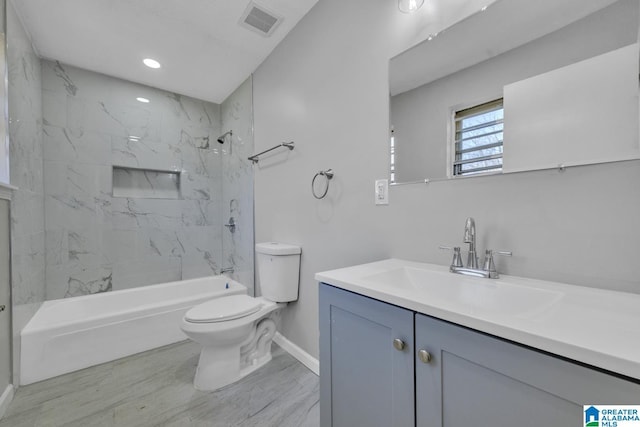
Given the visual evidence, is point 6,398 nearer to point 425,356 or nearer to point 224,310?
point 224,310

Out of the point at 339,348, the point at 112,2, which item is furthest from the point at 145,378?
the point at 112,2

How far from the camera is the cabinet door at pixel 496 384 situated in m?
0.44

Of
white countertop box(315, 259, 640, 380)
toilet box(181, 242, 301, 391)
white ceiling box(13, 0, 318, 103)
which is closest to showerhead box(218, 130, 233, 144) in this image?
white ceiling box(13, 0, 318, 103)

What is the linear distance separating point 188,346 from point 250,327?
84cm

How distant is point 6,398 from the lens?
1.42 meters

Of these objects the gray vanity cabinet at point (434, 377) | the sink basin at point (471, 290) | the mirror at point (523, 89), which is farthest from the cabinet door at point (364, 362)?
the mirror at point (523, 89)

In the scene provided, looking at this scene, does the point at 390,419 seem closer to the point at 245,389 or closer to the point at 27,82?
the point at 245,389

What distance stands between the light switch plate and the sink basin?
1.28 feet

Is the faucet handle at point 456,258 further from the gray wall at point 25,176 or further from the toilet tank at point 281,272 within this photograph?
the gray wall at point 25,176

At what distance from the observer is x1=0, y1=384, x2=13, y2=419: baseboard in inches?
53.9

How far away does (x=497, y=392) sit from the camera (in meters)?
0.54

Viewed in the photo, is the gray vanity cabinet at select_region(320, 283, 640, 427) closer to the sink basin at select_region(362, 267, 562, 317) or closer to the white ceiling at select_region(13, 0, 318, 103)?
the sink basin at select_region(362, 267, 562, 317)

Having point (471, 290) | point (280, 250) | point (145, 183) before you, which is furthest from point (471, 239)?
point (145, 183)

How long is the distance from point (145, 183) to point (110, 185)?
32 centimetres
